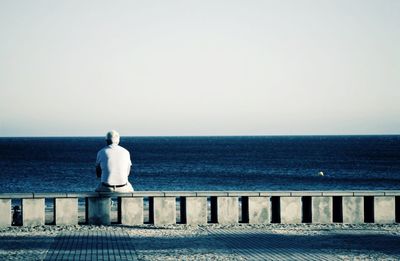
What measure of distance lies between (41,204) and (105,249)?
317cm

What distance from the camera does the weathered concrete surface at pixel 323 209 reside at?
13.6 metres

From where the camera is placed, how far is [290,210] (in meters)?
13.6

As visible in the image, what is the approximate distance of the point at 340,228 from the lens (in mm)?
13000

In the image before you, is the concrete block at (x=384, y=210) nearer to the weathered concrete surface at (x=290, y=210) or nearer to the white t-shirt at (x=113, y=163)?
the weathered concrete surface at (x=290, y=210)

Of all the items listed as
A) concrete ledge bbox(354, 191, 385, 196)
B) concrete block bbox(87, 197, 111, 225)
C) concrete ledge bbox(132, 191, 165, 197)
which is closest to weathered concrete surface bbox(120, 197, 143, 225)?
concrete ledge bbox(132, 191, 165, 197)

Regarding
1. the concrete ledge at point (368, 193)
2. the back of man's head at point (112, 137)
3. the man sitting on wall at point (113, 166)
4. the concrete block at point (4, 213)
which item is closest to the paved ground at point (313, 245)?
the concrete ledge at point (368, 193)

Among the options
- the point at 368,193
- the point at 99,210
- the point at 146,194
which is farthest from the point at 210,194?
the point at 368,193

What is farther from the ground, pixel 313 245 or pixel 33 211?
pixel 33 211

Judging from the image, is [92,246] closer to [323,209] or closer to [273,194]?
[273,194]

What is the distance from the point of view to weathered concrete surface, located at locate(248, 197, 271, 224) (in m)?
13.4

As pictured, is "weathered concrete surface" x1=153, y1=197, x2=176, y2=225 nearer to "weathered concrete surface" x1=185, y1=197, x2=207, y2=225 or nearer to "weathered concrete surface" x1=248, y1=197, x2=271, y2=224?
"weathered concrete surface" x1=185, y1=197, x2=207, y2=225

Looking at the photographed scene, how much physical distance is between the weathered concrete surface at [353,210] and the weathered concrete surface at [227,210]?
2.13 meters

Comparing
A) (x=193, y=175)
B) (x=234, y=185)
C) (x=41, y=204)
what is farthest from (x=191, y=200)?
(x=193, y=175)

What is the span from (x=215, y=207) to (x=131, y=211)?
5.32ft
